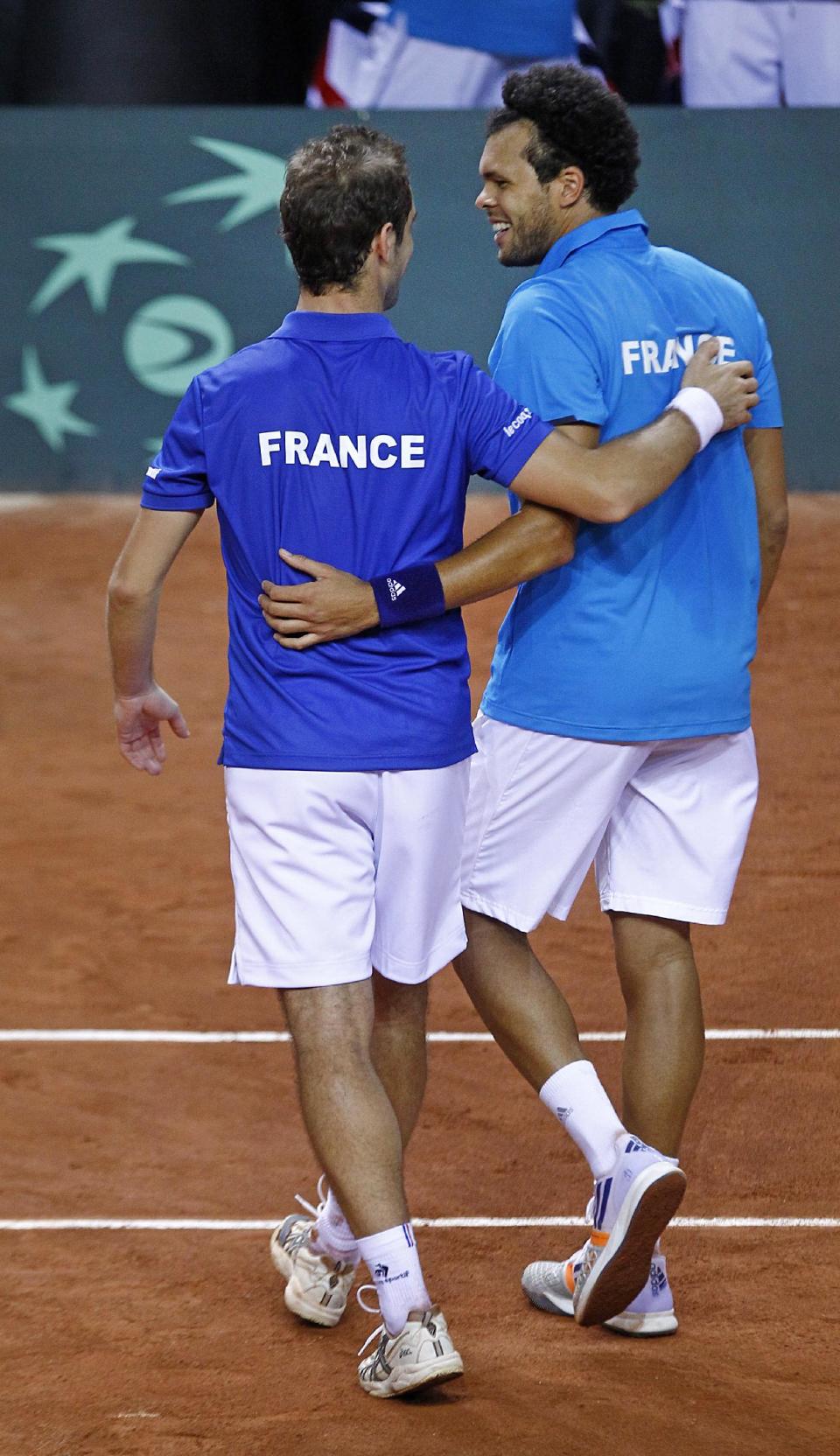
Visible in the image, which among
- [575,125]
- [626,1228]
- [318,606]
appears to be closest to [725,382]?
[575,125]

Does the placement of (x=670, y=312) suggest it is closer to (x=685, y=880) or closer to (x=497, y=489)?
(x=685, y=880)

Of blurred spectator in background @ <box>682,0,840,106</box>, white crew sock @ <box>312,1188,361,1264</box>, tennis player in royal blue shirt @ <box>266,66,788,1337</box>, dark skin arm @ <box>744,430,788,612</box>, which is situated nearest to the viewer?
tennis player in royal blue shirt @ <box>266,66,788,1337</box>

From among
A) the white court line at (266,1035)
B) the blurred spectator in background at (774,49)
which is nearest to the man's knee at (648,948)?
the white court line at (266,1035)

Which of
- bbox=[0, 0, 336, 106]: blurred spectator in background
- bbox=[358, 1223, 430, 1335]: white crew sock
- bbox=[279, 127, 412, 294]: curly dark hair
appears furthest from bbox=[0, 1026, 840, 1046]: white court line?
bbox=[0, 0, 336, 106]: blurred spectator in background

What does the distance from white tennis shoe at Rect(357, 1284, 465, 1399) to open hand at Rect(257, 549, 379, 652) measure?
1231 mm

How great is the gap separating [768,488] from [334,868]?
4.40 feet

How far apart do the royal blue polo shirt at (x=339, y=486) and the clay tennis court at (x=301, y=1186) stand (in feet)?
3.86

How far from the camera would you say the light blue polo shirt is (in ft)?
11.3

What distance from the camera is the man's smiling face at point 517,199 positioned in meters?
3.56

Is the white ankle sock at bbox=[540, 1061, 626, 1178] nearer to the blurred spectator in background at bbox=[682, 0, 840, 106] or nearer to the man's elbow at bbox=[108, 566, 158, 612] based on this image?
the man's elbow at bbox=[108, 566, 158, 612]

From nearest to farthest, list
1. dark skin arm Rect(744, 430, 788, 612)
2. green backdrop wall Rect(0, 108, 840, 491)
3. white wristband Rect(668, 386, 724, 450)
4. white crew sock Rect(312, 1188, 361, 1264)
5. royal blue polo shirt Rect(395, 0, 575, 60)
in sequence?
white wristband Rect(668, 386, 724, 450)
white crew sock Rect(312, 1188, 361, 1264)
dark skin arm Rect(744, 430, 788, 612)
green backdrop wall Rect(0, 108, 840, 491)
royal blue polo shirt Rect(395, 0, 575, 60)

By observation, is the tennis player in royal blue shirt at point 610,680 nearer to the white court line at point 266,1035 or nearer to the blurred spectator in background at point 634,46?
the white court line at point 266,1035

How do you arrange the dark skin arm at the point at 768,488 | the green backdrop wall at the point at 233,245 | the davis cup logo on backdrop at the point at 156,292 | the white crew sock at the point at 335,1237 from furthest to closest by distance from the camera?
the davis cup logo on backdrop at the point at 156,292 < the green backdrop wall at the point at 233,245 < the dark skin arm at the point at 768,488 < the white crew sock at the point at 335,1237

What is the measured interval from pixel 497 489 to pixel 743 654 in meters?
10.5
